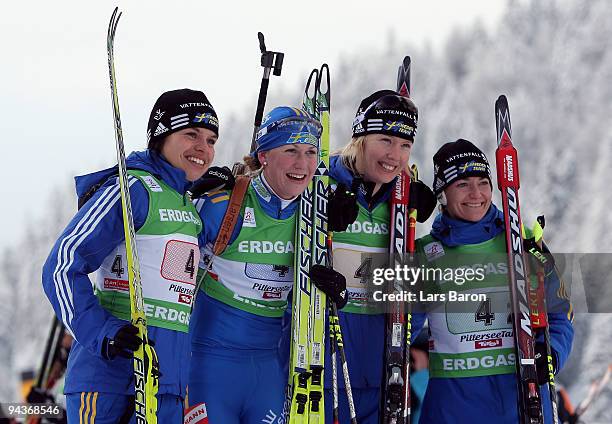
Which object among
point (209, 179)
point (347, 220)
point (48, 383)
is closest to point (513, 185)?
point (347, 220)

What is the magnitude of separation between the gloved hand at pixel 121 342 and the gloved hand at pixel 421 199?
1.87 metres

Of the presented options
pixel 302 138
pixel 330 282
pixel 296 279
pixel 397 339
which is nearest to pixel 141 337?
pixel 296 279

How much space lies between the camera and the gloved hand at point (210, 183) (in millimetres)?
3891

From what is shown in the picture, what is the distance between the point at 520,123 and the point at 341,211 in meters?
44.9

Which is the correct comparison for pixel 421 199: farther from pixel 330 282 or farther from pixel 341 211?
pixel 330 282

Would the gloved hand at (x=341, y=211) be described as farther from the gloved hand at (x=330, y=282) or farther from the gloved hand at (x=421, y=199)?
the gloved hand at (x=421, y=199)

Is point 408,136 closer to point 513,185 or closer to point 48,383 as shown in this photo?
point 513,185

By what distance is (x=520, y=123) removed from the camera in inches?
1852

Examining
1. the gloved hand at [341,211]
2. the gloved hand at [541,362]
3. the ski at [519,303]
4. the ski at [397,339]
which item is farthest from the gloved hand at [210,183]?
the gloved hand at [541,362]

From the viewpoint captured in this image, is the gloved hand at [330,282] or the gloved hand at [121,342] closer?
the gloved hand at [121,342]

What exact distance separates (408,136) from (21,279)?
34438 mm

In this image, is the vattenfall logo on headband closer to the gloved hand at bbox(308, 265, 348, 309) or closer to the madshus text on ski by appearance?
the madshus text on ski

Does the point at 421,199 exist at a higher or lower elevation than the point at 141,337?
higher

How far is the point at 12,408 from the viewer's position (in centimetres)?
895
